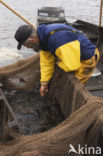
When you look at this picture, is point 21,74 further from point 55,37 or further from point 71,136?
point 71,136

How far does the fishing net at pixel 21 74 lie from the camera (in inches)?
172

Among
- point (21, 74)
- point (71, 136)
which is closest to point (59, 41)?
point (71, 136)

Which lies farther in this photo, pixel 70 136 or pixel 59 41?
pixel 59 41

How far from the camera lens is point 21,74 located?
14.6 ft

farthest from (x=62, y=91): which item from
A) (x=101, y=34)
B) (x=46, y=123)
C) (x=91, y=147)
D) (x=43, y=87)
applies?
(x=101, y=34)

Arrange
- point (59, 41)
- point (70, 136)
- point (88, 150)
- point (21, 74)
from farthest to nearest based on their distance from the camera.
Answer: point (21, 74) → point (59, 41) → point (88, 150) → point (70, 136)

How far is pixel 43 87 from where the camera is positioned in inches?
150

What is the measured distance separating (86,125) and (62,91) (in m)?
1.48

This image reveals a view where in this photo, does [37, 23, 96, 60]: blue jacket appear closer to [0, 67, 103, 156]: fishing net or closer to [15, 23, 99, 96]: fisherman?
[15, 23, 99, 96]: fisherman

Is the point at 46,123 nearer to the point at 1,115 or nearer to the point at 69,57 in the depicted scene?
the point at 1,115

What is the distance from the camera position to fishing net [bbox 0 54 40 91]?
4.37 metres

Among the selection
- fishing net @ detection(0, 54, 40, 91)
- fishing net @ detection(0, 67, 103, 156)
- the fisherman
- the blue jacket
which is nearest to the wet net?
fishing net @ detection(0, 67, 103, 156)

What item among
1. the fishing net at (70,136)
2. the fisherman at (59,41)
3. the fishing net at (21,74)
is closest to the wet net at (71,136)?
the fishing net at (70,136)

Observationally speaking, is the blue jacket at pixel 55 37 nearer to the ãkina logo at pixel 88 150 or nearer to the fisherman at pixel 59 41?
the fisherman at pixel 59 41
